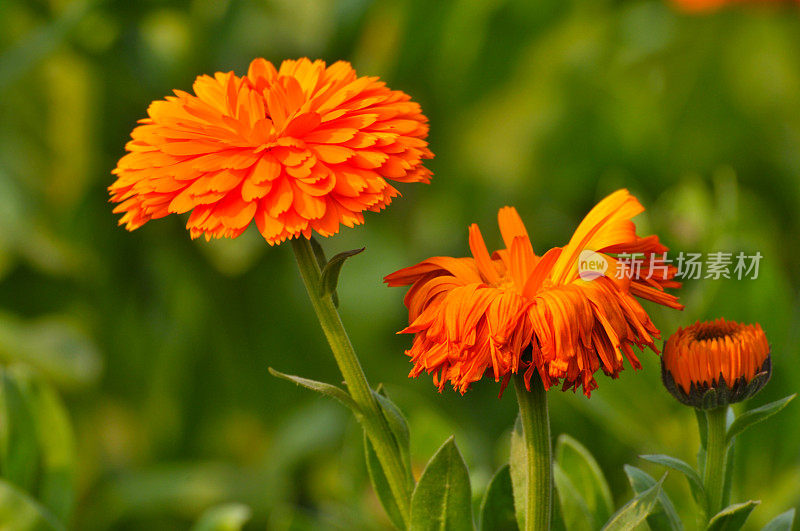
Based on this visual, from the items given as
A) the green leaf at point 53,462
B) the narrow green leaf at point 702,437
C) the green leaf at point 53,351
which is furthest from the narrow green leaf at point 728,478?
the green leaf at point 53,351

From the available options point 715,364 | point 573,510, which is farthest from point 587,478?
point 715,364

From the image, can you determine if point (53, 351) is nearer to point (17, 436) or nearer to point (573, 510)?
point (17, 436)

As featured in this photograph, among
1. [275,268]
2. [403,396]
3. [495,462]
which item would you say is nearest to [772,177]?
[495,462]

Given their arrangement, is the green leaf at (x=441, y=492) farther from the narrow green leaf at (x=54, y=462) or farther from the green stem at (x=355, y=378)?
the narrow green leaf at (x=54, y=462)

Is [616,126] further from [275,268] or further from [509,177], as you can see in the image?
[275,268]

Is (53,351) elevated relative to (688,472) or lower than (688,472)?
elevated

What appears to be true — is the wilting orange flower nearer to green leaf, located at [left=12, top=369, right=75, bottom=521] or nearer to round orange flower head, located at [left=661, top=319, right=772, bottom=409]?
round orange flower head, located at [left=661, top=319, right=772, bottom=409]

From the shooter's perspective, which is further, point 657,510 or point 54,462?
point 54,462
